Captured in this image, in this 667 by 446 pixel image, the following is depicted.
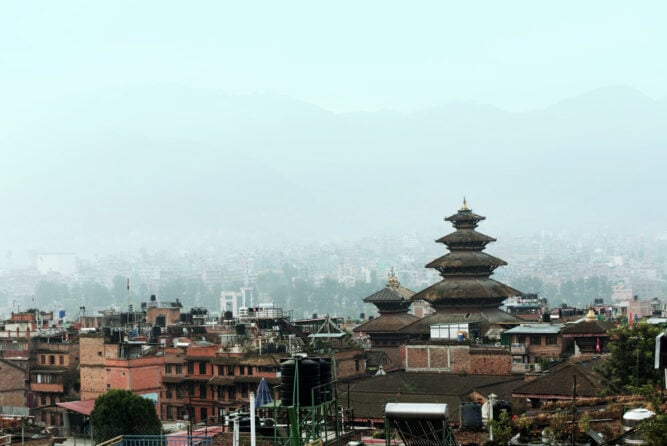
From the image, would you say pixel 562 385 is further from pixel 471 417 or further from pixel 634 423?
pixel 634 423

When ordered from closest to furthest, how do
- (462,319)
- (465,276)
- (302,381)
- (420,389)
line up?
(302,381) < (420,389) < (462,319) < (465,276)

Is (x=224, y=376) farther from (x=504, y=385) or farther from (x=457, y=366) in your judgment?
(x=504, y=385)

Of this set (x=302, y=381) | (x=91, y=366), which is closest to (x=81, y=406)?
(x=91, y=366)

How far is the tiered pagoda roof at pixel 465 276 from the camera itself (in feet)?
259

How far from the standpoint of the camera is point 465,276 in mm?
81375

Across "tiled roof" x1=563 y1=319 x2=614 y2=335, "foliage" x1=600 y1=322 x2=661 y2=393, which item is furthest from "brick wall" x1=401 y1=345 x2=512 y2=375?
"foliage" x1=600 y1=322 x2=661 y2=393

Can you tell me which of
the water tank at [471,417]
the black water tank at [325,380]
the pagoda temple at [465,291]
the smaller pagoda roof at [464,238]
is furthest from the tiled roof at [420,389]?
the smaller pagoda roof at [464,238]

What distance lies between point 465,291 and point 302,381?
55130mm

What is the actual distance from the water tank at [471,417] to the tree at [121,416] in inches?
978

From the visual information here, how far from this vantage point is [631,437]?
23641 millimetres

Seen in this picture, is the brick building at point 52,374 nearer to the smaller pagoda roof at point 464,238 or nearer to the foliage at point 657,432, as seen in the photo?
the smaller pagoda roof at point 464,238

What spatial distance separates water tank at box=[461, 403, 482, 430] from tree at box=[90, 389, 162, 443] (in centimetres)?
2484

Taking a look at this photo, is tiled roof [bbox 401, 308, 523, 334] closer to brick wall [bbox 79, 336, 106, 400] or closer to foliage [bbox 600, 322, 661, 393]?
brick wall [bbox 79, 336, 106, 400]

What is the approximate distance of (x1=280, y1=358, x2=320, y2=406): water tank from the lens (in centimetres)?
2472
